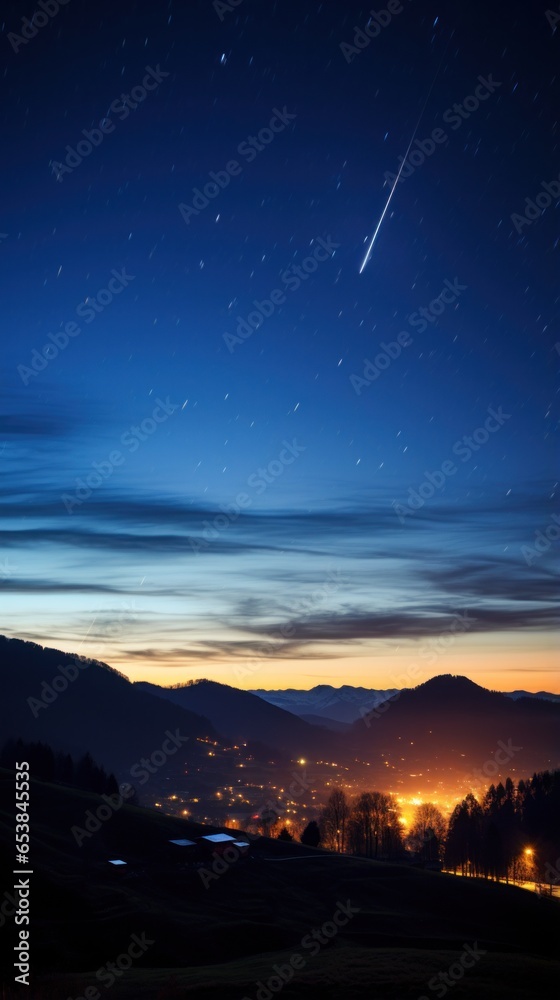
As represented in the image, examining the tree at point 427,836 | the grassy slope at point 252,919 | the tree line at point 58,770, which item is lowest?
the grassy slope at point 252,919

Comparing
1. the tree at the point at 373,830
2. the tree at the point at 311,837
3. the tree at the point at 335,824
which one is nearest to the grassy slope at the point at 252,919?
the tree at the point at 311,837

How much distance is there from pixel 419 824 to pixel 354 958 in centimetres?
13474

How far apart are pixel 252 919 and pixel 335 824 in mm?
86887

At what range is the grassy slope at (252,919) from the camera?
46594 millimetres

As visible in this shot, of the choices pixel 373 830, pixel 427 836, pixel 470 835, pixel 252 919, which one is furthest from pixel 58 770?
pixel 470 835

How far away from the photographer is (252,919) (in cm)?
7150

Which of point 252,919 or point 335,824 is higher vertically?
point 335,824

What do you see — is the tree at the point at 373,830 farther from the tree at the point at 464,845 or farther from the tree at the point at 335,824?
the tree at the point at 464,845

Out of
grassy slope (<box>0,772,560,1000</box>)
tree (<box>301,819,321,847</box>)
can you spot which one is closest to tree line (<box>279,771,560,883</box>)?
tree (<box>301,819,321,847</box>)

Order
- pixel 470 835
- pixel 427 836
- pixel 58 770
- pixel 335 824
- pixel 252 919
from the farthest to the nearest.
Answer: pixel 335 824
pixel 427 836
pixel 58 770
pixel 470 835
pixel 252 919

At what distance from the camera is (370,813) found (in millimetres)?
145375

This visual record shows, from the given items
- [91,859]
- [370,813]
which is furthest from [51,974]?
[370,813]

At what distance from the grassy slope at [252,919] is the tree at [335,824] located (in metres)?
49.1

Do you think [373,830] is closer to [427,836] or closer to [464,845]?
[427,836]
